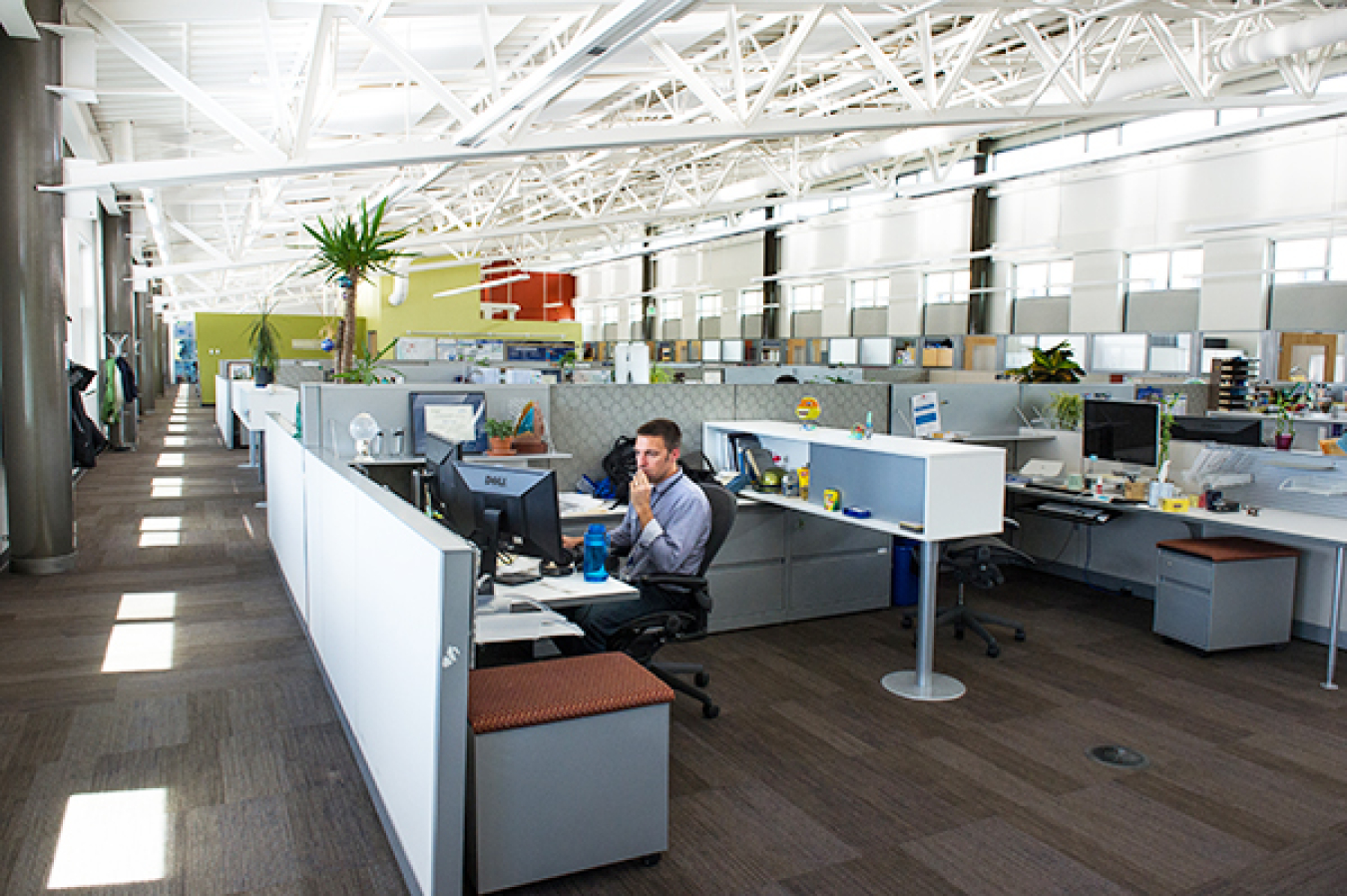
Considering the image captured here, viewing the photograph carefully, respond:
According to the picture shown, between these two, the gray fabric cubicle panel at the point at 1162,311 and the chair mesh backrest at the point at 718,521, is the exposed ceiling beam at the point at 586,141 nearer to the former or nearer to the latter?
the gray fabric cubicle panel at the point at 1162,311

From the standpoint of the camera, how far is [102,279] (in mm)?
13211

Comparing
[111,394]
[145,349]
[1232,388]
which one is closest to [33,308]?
[111,394]

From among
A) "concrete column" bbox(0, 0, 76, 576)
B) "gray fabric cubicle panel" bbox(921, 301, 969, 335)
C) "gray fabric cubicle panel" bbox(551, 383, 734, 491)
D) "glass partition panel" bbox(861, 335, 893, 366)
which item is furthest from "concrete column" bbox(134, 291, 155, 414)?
"gray fabric cubicle panel" bbox(551, 383, 734, 491)

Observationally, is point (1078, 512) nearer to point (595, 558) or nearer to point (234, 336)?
point (595, 558)

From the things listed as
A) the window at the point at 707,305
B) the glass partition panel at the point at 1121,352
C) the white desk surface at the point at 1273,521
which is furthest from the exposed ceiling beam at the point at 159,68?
the window at the point at 707,305

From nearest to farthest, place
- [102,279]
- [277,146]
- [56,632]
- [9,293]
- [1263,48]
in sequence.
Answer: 1. [56,632]
2. [9,293]
3. [277,146]
4. [1263,48]
5. [102,279]

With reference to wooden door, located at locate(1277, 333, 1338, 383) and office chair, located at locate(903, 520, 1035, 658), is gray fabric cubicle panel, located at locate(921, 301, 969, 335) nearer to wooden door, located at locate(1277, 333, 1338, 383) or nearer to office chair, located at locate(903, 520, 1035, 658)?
Result: wooden door, located at locate(1277, 333, 1338, 383)

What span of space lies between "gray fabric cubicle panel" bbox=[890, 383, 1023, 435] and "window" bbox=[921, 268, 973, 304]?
8715 mm

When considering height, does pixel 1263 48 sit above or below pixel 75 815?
above

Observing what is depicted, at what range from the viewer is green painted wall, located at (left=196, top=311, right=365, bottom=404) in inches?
840

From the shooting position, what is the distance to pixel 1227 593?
4.54 m

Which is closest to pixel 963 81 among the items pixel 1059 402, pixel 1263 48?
pixel 1263 48

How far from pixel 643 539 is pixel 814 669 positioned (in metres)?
1.27

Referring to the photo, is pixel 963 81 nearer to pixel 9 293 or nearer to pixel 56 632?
pixel 9 293
